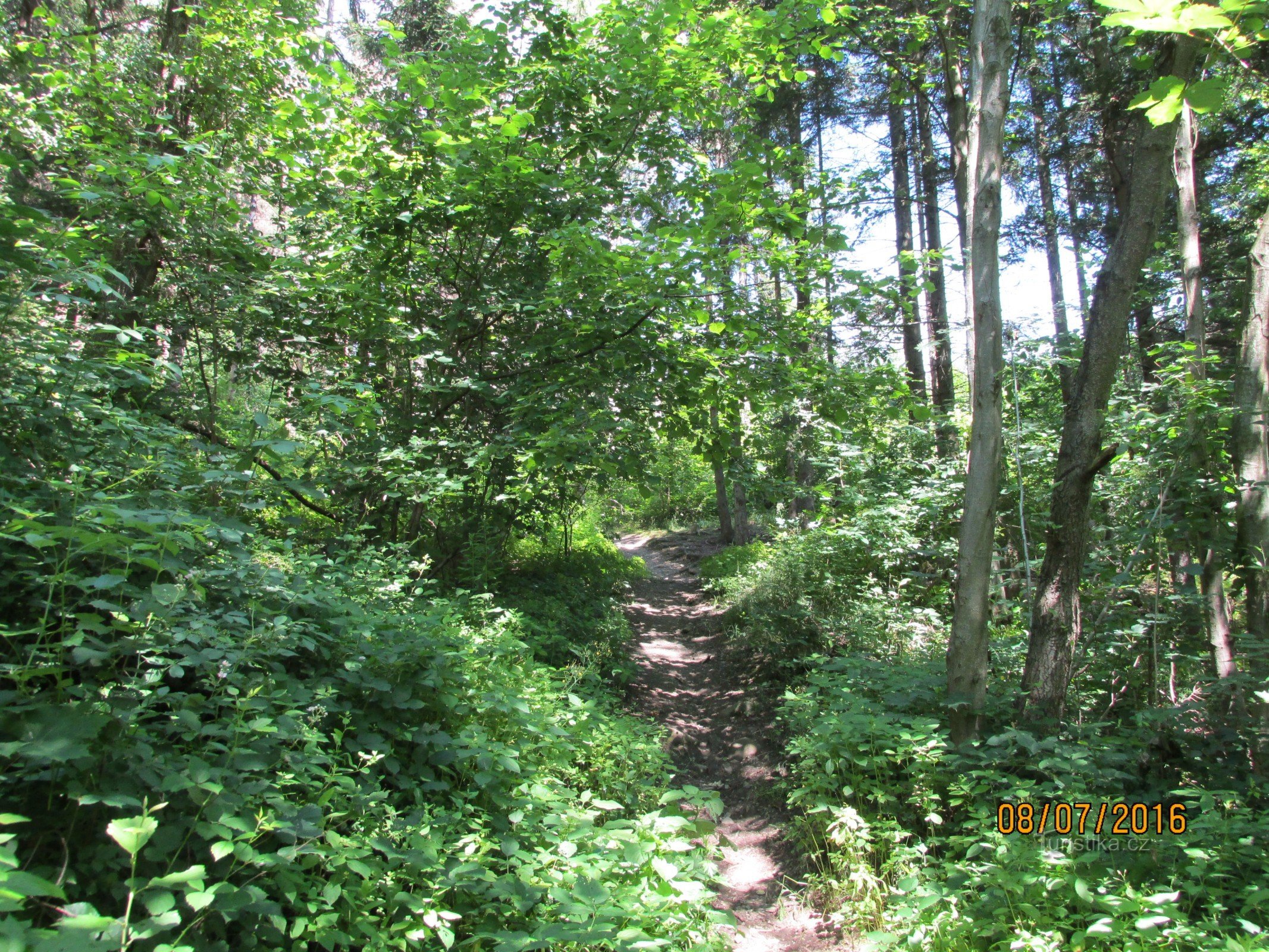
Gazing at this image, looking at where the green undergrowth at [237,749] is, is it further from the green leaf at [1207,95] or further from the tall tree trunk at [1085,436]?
the green leaf at [1207,95]

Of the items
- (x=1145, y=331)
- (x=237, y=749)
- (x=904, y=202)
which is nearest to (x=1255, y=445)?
(x=237, y=749)

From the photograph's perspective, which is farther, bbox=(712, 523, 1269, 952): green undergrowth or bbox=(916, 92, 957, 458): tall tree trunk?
bbox=(916, 92, 957, 458): tall tree trunk

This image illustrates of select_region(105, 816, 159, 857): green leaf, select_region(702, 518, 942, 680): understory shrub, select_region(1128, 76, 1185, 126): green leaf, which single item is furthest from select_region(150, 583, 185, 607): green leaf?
select_region(702, 518, 942, 680): understory shrub

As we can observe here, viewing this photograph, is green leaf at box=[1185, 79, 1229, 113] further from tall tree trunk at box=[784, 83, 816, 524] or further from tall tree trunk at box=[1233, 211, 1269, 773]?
tall tree trunk at box=[1233, 211, 1269, 773]

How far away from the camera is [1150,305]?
1222 cm

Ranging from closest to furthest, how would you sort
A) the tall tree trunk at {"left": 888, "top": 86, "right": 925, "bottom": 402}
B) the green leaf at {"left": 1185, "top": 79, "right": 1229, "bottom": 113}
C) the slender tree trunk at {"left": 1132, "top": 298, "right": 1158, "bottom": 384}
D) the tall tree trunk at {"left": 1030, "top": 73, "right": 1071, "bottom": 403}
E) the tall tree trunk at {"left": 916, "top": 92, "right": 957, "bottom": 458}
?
the green leaf at {"left": 1185, "top": 79, "right": 1229, "bottom": 113} < the tall tree trunk at {"left": 916, "top": 92, "right": 957, "bottom": 458} < the tall tree trunk at {"left": 1030, "top": 73, "right": 1071, "bottom": 403} < the slender tree trunk at {"left": 1132, "top": 298, "right": 1158, "bottom": 384} < the tall tree trunk at {"left": 888, "top": 86, "right": 925, "bottom": 402}

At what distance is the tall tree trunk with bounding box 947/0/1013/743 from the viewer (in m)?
3.98

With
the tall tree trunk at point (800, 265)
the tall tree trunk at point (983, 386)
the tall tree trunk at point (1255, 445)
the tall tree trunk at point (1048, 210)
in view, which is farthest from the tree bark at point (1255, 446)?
the tall tree trunk at point (1048, 210)

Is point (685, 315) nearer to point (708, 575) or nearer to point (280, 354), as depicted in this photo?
point (280, 354)

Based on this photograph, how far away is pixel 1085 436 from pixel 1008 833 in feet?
7.89

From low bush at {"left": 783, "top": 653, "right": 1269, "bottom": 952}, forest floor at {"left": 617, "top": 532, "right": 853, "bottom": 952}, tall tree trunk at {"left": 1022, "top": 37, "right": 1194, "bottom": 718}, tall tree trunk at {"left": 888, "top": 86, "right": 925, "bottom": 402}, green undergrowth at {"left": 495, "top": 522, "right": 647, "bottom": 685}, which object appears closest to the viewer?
low bush at {"left": 783, "top": 653, "right": 1269, "bottom": 952}

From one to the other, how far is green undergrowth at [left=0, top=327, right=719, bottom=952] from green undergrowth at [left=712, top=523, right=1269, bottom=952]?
3.43 ft

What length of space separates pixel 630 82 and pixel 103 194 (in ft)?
12.5

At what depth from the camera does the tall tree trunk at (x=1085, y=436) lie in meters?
3.89
